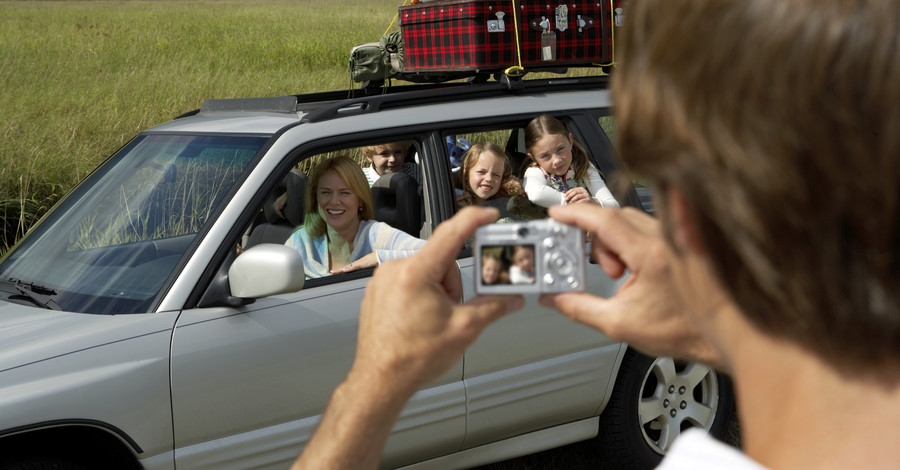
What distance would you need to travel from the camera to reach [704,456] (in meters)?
0.71

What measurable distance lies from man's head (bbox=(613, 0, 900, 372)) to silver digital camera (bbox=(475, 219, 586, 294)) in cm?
38

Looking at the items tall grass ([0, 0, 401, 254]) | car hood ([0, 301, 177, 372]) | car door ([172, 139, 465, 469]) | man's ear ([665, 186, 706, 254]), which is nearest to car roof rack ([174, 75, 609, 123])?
car door ([172, 139, 465, 469])

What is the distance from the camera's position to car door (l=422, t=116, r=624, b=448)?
332 cm

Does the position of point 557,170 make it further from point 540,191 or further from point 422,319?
point 422,319

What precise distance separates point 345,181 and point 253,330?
964 mm

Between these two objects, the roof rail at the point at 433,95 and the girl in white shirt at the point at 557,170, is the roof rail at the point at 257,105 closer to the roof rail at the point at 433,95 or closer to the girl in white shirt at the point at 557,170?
the roof rail at the point at 433,95

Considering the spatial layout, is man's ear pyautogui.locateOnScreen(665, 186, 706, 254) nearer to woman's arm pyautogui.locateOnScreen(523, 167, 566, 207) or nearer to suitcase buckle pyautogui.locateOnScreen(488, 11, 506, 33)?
woman's arm pyautogui.locateOnScreen(523, 167, 566, 207)

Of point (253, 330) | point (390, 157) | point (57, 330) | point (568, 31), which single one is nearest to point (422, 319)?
point (253, 330)

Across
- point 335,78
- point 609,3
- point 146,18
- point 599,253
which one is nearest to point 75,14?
point 146,18

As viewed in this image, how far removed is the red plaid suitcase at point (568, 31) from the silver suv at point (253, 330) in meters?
0.28

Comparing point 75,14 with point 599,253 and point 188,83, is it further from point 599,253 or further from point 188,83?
point 599,253

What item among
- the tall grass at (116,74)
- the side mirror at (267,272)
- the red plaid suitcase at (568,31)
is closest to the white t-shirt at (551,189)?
the red plaid suitcase at (568,31)

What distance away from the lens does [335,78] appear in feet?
45.2

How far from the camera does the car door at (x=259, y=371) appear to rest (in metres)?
2.78
